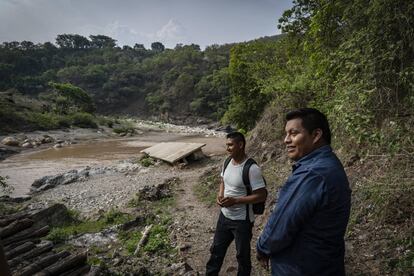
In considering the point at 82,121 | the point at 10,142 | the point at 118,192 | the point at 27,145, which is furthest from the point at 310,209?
the point at 82,121

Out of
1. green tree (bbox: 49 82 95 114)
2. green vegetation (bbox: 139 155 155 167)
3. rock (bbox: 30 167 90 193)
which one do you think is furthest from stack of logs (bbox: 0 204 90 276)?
green tree (bbox: 49 82 95 114)

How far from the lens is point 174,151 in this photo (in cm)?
1576

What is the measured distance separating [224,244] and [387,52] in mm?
3227

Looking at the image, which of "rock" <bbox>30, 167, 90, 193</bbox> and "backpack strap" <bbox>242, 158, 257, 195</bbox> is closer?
"backpack strap" <bbox>242, 158, 257, 195</bbox>

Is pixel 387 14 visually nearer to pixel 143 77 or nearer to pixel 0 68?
pixel 0 68

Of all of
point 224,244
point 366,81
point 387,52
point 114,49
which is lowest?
point 224,244

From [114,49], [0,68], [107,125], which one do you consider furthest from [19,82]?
[114,49]

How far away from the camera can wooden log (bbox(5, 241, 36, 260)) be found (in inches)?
144

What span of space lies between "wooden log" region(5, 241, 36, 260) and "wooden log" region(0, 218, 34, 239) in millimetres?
327

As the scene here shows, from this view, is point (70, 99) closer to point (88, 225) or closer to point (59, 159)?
point (59, 159)

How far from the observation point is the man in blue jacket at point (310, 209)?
6.31 feet

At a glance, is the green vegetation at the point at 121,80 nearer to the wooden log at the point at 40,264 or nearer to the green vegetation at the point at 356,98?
the green vegetation at the point at 356,98

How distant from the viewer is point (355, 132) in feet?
13.6

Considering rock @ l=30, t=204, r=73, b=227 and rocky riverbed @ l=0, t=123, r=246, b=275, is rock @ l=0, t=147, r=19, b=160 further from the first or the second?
rock @ l=30, t=204, r=73, b=227
